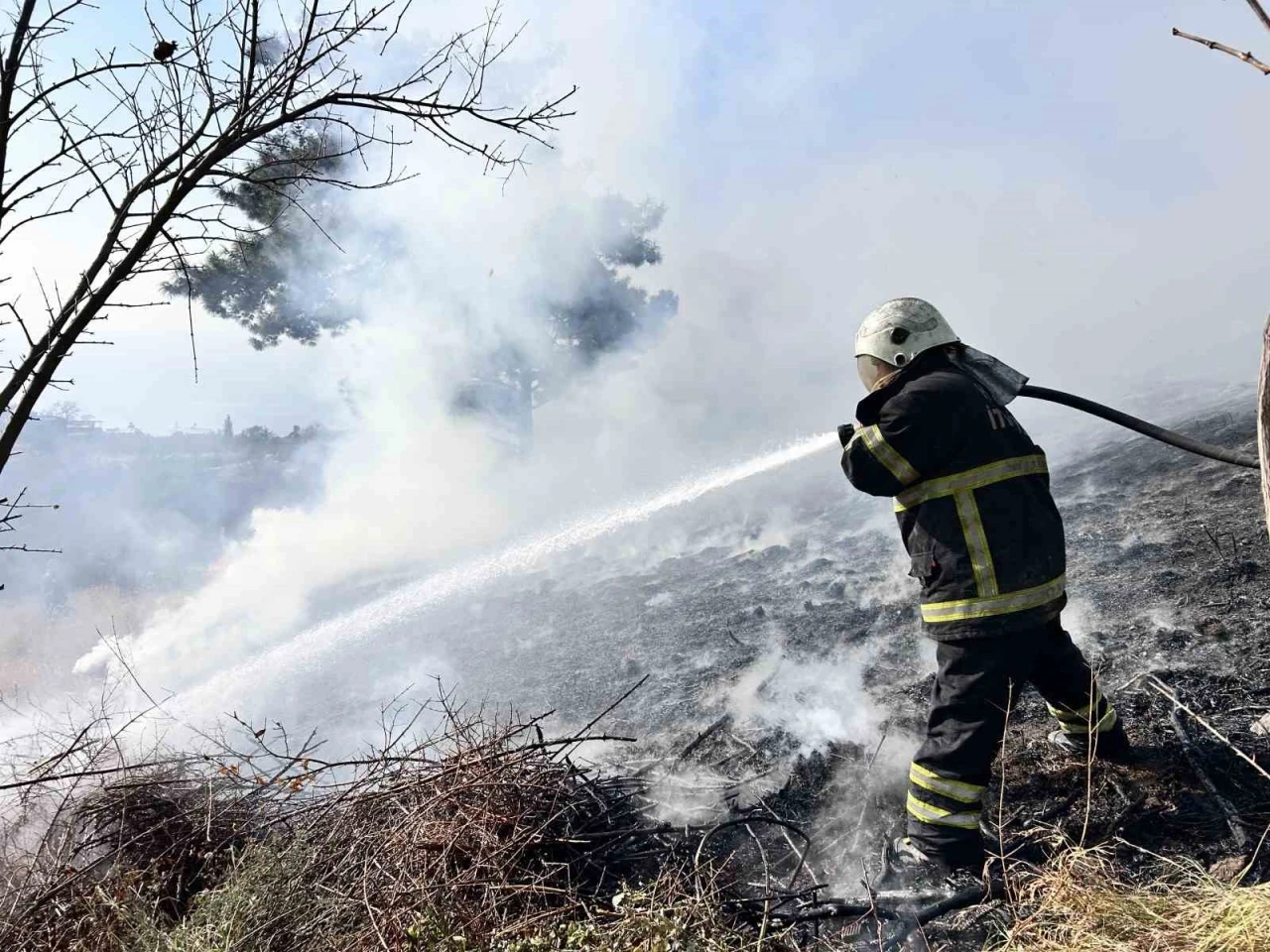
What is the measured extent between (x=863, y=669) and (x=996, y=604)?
1.76m

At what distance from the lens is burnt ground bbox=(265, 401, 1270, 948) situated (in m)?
2.75

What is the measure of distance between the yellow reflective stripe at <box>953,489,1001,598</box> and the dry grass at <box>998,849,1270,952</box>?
88cm

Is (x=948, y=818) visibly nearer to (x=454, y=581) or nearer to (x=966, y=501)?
(x=966, y=501)

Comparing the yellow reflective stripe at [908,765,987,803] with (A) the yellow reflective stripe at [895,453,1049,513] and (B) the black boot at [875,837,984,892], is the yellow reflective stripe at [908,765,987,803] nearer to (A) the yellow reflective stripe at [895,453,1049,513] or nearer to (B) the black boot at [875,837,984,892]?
(B) the black boot at [875,837,984,892]

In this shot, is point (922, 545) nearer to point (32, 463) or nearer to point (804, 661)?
point (804, 661)

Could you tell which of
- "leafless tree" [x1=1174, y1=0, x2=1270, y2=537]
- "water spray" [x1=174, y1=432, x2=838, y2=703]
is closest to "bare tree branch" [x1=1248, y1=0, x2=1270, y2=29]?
"leafless tree" [x1=1174, y1=0, x2=1270, y2=537]

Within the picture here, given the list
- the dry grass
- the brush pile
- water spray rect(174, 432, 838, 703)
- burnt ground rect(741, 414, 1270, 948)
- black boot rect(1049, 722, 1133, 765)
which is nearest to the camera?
the dry grass

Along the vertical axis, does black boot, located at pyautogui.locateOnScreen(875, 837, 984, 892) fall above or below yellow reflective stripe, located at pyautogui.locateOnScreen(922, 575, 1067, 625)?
below

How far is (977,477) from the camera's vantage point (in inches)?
104

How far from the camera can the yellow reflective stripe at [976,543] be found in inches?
102

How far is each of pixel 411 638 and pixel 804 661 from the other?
457cm

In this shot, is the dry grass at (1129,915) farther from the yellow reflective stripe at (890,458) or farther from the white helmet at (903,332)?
the white helmet at (903,332)

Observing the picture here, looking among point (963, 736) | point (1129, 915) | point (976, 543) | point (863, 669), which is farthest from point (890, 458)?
point (863, 669)

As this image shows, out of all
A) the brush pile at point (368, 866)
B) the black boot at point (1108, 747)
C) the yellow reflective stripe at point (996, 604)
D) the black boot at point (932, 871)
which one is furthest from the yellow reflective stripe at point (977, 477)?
the brush pile at point (368, 866)
